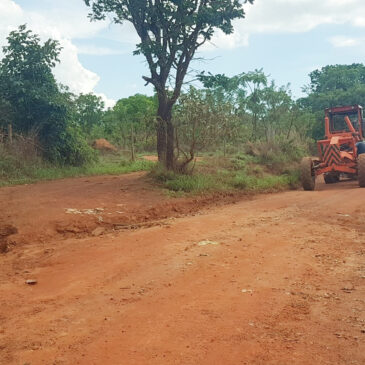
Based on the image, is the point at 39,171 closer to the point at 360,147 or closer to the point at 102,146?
the point at 360,147

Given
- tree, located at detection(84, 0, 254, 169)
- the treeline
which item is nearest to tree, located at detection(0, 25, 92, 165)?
the treeline

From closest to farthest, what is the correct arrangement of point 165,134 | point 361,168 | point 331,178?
1. point 361,168
2. point 165,134
3. point 331,178

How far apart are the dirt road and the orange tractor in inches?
197

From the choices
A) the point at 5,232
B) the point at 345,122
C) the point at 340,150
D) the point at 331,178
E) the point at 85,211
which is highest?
the point at 345,122

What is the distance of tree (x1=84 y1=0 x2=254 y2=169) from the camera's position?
41.3 ft

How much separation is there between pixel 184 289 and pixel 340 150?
1121 cm

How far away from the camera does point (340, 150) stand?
14.2 meters

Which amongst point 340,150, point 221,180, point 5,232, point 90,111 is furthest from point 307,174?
point 90,111

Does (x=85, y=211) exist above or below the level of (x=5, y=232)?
above

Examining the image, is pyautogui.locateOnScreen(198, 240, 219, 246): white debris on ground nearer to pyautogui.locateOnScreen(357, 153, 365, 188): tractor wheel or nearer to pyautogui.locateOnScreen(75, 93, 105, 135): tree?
pyautogui.locateOnScreen(357, 153, 365, 188): tractor wheel

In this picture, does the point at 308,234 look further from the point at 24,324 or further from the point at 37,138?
the point at 37,138

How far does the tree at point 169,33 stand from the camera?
41.3 ft

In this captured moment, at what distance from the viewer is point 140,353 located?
10.6 feet

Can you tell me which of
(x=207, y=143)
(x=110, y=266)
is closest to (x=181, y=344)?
(x=110, y=266)
